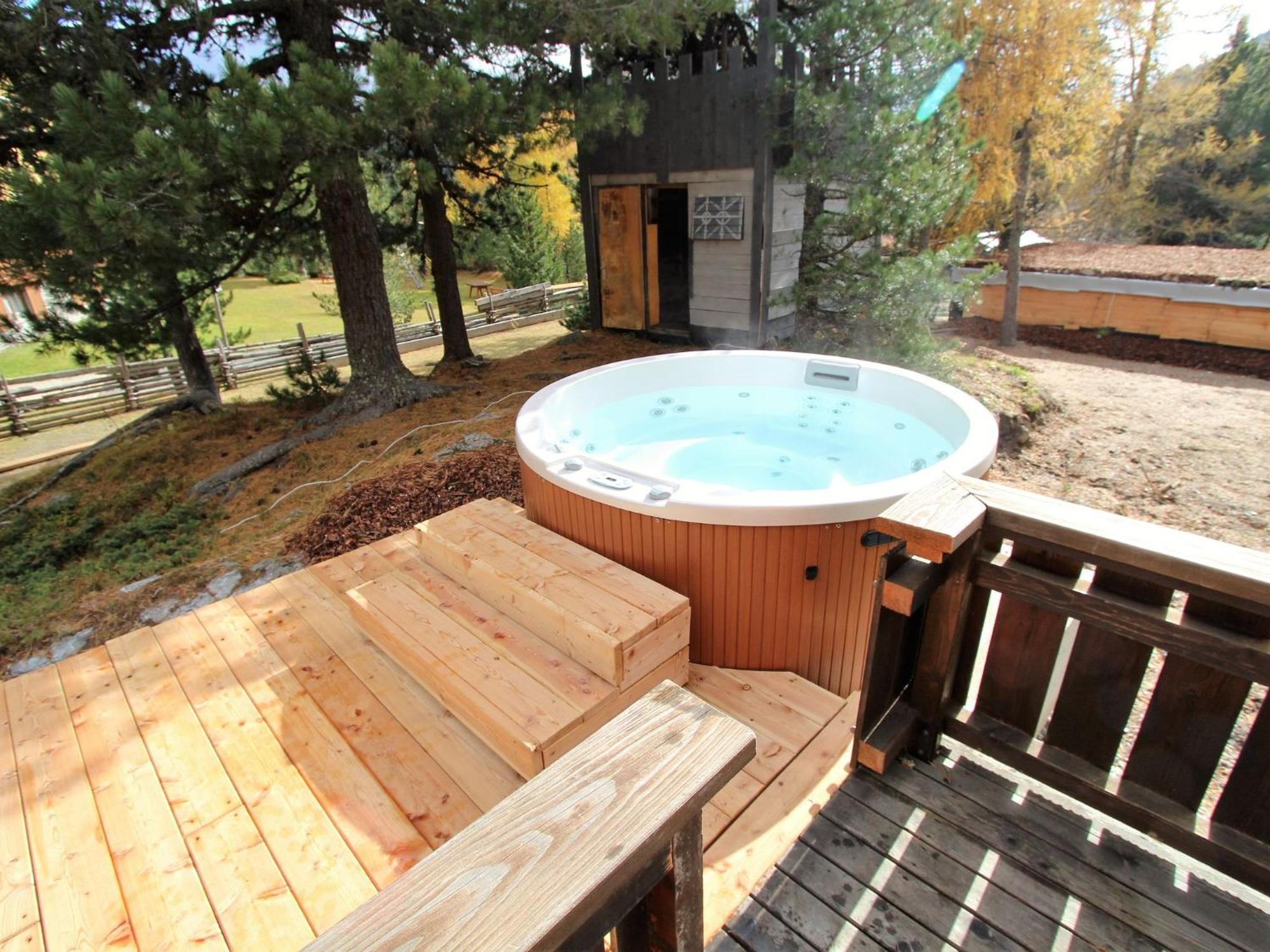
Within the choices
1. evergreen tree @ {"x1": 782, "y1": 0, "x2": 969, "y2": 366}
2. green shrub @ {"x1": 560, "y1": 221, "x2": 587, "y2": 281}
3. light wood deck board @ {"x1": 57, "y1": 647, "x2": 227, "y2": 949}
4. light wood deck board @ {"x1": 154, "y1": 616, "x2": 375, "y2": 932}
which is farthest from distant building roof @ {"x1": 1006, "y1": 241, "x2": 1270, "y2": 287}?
light wood deck board @ {"x1": 57, "y1": 647, "x2": 227, "y2": 949}

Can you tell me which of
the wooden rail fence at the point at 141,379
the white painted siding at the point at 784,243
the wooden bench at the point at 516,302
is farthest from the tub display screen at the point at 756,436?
the wooden bench at the point at 516,302

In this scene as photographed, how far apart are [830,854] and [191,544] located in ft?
14.2

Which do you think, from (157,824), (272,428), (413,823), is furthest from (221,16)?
(413,823)

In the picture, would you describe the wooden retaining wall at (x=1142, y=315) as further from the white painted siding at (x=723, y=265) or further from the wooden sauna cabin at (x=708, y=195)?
the white painted siding at (x=723, y=265)

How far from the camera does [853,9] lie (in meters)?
4.98

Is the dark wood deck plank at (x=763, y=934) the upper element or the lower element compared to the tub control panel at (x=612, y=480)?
lower

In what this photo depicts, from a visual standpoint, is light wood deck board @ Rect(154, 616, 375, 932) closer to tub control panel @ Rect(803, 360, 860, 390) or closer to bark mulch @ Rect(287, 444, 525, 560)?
bark mulch @ Rect(287, 444, 525, 560)

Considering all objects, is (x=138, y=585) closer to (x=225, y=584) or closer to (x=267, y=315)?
(x=225, y=584)

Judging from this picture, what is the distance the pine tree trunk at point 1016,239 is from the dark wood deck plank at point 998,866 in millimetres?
9036

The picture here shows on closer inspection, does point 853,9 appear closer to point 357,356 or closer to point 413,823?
point 357,356

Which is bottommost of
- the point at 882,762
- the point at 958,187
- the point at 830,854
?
the point at 830,854

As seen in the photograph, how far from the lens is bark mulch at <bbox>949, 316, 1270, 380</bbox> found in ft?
28.1

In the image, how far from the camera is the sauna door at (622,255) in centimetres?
697

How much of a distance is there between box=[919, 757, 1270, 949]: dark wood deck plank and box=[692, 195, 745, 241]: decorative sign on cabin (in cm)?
538
